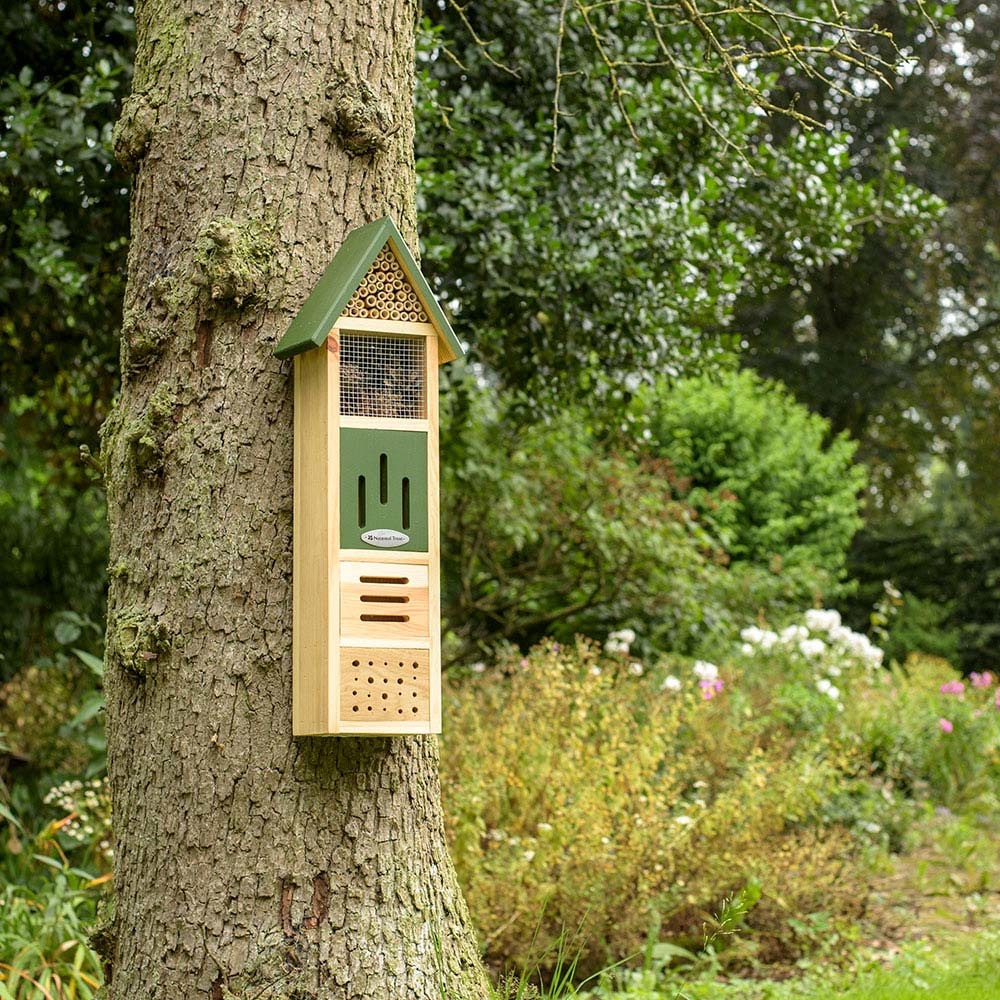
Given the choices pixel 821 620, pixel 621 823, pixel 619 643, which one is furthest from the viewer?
pixel 821 620

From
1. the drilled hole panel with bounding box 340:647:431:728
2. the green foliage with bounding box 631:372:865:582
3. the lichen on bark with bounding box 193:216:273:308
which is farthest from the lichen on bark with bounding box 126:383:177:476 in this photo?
the green foliage with bounding box 631:372:865:582

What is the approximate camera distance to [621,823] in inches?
183

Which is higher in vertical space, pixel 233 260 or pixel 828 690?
pixel 233 260

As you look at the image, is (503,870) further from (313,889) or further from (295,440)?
(295,440)

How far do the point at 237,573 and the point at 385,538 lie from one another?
0.31 m

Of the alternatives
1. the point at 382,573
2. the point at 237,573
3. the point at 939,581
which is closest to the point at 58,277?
the point at 237,573

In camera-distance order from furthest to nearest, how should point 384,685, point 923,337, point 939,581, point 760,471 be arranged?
point 923,337, point 939,581, point 760,471, point 384,685

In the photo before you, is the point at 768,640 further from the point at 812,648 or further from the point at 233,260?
the point at 233,260

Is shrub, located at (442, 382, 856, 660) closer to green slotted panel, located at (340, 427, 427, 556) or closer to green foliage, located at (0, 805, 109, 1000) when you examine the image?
green foliage, located at (0, 805, 109, 1000)

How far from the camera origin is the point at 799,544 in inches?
489

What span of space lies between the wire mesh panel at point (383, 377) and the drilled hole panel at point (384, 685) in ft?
1.65

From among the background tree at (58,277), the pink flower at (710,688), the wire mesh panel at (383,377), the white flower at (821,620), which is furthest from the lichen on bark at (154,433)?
the white flower at (821,620)

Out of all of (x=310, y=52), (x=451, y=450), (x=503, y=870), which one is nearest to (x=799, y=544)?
(x=451, y=450)

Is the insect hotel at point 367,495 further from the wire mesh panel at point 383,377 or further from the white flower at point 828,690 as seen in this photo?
the white flower at point 828,690
